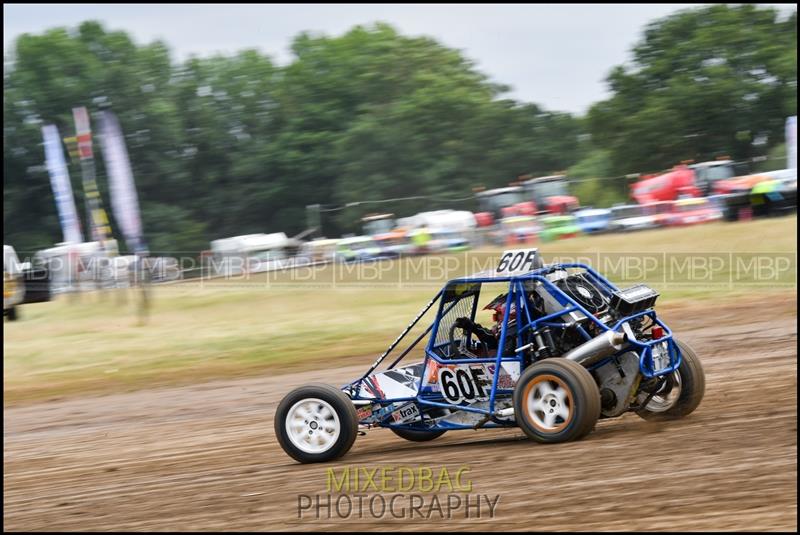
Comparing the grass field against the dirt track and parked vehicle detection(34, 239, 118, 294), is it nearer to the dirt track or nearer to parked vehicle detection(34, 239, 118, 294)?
parked vehicle detection(34, 239, 118, 294)

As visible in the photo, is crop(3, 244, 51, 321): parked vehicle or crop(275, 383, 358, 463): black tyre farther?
crop(3, 244, 51, 321): parked vehicle

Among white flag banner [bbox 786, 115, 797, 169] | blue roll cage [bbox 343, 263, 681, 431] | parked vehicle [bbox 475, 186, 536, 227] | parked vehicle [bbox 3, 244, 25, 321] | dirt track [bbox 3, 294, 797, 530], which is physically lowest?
dirt track [bbox 3, 294, 797, 530]

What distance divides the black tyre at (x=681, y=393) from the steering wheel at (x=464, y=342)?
4.27ft

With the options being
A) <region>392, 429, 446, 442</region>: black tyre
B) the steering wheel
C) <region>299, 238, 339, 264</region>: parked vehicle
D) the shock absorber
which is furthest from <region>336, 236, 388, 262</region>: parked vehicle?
the shock absorber

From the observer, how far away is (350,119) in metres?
47.3

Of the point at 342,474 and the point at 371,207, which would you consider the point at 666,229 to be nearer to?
the point at 371,207

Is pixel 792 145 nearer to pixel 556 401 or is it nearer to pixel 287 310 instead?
pixel 287 310

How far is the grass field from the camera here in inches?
624

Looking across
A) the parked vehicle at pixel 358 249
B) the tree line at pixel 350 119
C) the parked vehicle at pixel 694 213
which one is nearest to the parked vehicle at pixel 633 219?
the parked vehicle at pixel 694 213

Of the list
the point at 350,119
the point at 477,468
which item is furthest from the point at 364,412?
the point at 350,119

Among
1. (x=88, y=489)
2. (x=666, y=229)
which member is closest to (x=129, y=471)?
(x=88, y=489)

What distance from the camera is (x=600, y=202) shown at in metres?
22.9

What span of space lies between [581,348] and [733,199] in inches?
596

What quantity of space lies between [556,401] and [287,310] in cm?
1348
